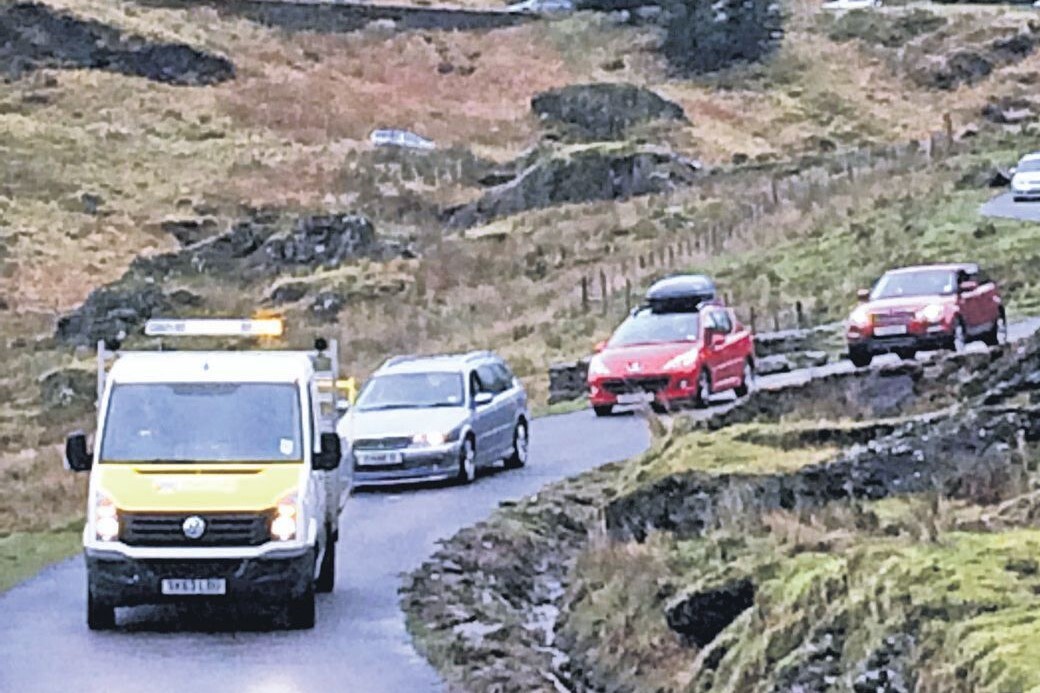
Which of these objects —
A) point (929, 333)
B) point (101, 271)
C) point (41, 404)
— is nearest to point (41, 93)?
point (101, 271)

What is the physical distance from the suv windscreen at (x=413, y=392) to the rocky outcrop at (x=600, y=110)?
180 feet

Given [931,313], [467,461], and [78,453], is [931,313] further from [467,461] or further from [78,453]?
[78,453]

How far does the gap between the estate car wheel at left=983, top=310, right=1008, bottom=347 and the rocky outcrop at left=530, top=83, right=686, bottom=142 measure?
46.4m

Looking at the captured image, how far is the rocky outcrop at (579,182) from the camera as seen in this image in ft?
227

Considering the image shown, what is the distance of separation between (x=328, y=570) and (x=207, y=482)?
258 centimetres

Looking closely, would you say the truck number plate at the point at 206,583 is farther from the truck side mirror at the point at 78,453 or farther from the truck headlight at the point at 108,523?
the truck side mirror at the point at 78,453

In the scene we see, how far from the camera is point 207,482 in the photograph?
1697 centimetres

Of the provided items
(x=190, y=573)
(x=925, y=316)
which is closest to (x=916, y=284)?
(x=925, y=316)

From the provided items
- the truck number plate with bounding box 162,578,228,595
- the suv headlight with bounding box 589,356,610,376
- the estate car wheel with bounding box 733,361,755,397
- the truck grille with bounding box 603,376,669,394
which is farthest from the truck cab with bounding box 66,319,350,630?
the estate car wheel with bounding box 733,361,755,397

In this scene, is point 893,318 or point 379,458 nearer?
point 379,458

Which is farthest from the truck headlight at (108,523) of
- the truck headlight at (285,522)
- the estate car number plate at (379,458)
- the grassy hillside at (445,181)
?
the estate car number plate at (379,458)

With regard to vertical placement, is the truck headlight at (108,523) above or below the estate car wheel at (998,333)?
above

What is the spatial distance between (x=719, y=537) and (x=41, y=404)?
31297 mm

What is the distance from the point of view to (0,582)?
20703 millimetres
